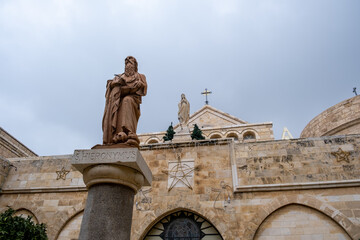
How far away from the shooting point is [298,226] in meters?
9.12

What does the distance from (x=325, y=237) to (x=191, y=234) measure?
4.30 metres

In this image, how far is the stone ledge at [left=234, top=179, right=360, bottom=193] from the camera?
9305 millimetres

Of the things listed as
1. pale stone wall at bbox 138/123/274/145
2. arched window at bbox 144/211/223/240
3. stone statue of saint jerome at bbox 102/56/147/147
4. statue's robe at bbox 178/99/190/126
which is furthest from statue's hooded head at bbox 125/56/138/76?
pale stone wall at bbox 138/123/274/145

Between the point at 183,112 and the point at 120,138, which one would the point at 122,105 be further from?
the point at 183,112

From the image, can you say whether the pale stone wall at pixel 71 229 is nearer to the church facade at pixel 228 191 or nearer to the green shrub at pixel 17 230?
the church facade at pixel 228 191

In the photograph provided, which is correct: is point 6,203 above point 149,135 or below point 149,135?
below

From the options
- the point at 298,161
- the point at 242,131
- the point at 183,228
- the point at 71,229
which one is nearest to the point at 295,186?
the point at 298,161

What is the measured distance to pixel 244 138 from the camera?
24.0 meters

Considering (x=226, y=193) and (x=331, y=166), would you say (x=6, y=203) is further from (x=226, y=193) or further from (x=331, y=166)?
(x=331, y=166)

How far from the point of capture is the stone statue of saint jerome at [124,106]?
533 cm

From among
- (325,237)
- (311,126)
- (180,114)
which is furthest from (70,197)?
(311,126)

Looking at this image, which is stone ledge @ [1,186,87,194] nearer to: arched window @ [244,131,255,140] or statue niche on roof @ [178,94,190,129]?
statue niche on roof @ [178,94,190,129]

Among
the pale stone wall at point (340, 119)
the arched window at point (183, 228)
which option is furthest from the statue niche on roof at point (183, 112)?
the pale stone wall at point (340, 119)

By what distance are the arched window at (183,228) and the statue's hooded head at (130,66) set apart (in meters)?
6.27
